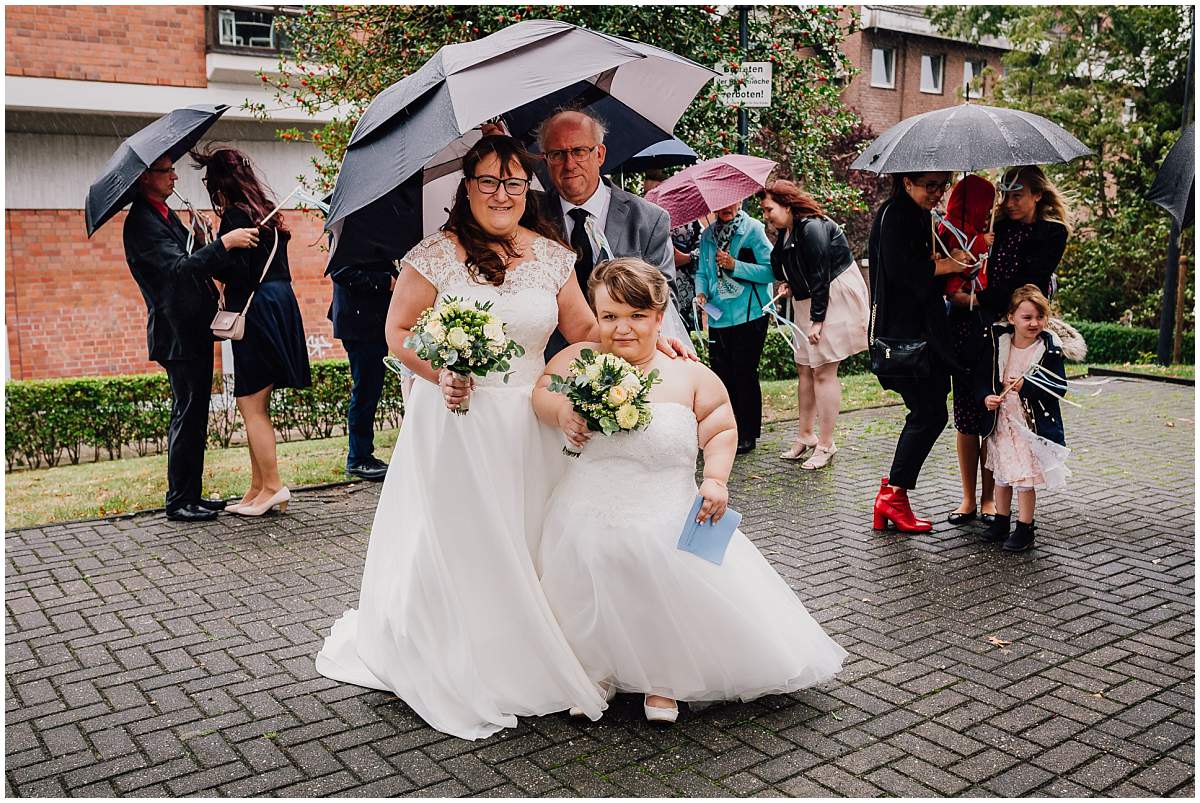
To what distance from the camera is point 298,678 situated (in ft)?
15.5

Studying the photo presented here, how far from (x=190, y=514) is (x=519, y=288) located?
409 centimetres

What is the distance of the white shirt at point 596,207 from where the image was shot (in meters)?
4.90

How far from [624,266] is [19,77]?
15.4m

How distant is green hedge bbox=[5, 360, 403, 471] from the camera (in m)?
10.7

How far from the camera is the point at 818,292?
8531 mm

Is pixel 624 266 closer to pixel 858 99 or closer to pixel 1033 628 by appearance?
pixel 1033 628

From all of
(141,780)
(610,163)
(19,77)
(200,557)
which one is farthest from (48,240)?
(141,780)

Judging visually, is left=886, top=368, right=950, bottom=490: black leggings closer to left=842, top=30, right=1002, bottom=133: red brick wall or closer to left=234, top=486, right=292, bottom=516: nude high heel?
left=234, top=486, right=292, bottom=516: nude high heel

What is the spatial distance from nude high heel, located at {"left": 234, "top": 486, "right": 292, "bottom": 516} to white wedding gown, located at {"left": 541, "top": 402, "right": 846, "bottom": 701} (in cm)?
368

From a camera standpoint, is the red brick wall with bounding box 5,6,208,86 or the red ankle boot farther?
the red brick wall with bounding box 5,6,208,86

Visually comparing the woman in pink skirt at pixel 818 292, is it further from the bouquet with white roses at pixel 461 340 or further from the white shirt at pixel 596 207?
the bouquet with white roses at pixel 461 340

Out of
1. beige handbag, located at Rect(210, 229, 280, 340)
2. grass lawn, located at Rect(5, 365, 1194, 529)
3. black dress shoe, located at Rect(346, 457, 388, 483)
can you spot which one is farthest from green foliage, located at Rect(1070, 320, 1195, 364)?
beige handbag, located at Rect(210, 229, 280, 340)

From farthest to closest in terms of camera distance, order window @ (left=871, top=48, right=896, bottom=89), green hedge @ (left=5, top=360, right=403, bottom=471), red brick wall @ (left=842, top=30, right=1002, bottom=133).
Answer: window @ (left=871, top=48, right=896, bottom=89) → red brick wall @ (left=842, top=30, right=1002, bottom=133) → green hedge @ (left=5, top=360, right=403, bottom=471)

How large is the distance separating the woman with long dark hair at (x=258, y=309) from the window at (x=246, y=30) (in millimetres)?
11533
